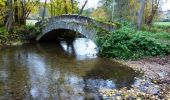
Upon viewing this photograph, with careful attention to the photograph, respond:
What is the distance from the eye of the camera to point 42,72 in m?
19.5

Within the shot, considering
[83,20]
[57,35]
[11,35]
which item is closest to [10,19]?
[11,35]

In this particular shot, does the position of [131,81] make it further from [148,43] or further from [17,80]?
[148,43]

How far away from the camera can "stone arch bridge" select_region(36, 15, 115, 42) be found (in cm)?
2661

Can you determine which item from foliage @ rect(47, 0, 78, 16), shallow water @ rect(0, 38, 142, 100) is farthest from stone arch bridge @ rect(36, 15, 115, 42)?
foliage @ rect(47, 0, 78, 16)

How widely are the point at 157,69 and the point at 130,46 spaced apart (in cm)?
491

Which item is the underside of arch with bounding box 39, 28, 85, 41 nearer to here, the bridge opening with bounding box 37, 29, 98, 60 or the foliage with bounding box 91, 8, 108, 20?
the bridge opening with bounding box 37, 29, 98, 60

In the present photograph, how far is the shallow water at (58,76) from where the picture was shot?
14734mm

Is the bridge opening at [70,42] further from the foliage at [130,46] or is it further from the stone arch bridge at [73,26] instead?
the foliage at [130,46]

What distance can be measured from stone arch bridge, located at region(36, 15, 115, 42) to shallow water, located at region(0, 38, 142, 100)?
87.0 inches

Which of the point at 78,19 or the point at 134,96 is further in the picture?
the point at 78,19

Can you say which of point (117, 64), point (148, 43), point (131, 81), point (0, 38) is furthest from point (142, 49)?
point (0, 38)

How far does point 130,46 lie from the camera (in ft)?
78.5

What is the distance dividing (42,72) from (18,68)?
1.94 metres

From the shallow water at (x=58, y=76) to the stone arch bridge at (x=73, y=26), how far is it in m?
2.21
